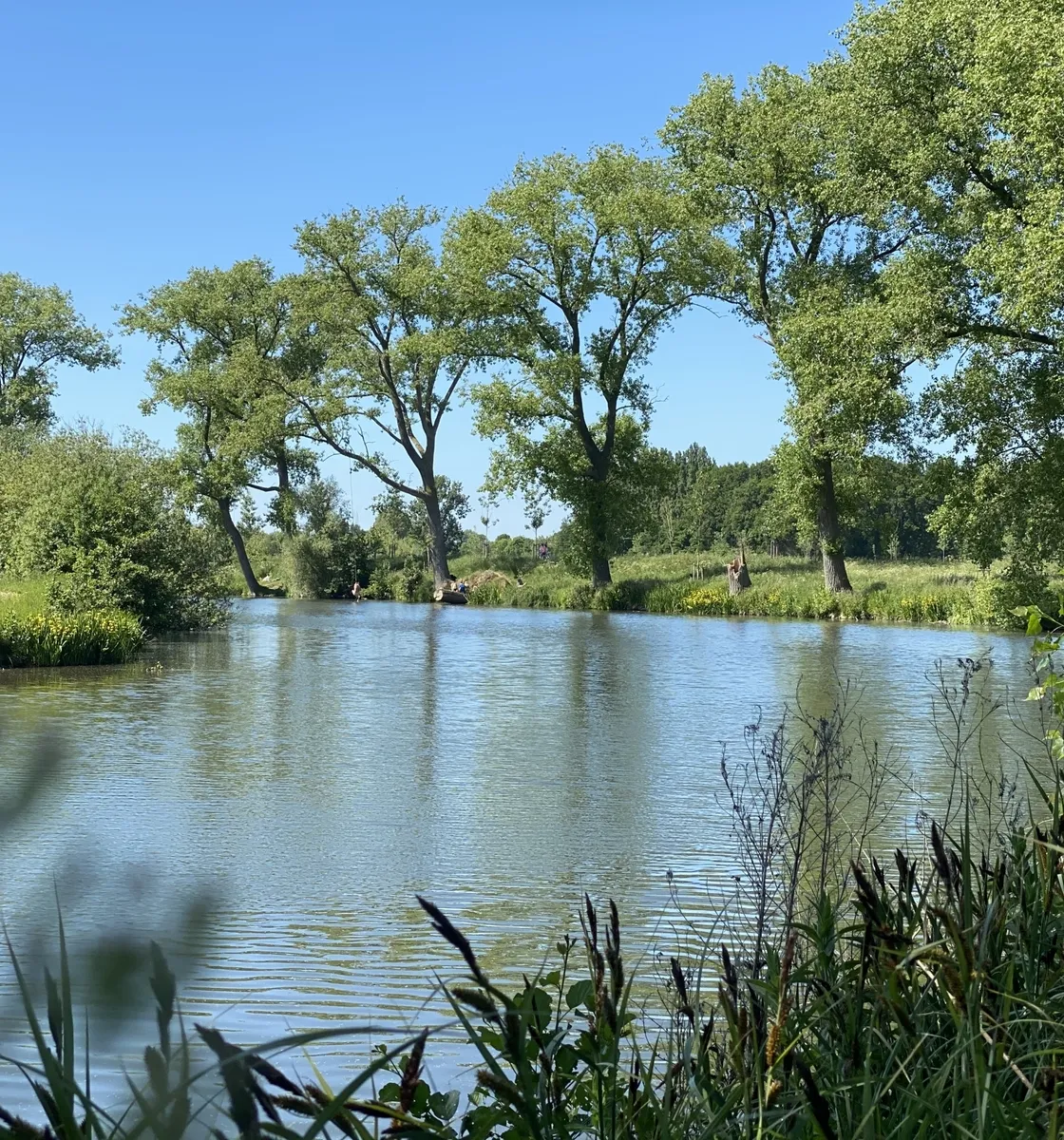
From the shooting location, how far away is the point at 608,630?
30156 millimetres

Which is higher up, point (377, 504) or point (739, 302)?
point (739, 302)

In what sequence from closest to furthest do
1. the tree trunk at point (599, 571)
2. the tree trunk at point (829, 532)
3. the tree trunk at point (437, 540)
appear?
the tree trunk at point (829, 532)
the tree trunk at point (599, 571)
the tree trunk at point (437, 540)

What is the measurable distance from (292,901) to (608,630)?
24.0 metres

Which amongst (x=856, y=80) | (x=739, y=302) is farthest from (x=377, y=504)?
(x=856, y=80)

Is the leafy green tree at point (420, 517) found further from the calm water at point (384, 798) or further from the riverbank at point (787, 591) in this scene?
the calm water at point (384, 798)

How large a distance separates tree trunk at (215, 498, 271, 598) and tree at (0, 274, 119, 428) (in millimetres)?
12009

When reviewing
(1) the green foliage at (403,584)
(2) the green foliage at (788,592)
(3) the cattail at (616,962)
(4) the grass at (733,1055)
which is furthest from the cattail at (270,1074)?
(1) the green foliage at (403,584)

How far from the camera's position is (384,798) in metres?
9.39

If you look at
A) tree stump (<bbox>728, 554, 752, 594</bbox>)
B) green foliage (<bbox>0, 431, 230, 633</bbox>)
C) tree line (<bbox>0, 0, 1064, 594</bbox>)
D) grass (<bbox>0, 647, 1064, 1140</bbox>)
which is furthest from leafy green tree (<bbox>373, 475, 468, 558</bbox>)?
grass (<bbox>0, 647, 1064, 1140</bbox>)

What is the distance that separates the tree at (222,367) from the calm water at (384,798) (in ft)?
108

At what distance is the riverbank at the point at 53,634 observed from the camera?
19.0 meters

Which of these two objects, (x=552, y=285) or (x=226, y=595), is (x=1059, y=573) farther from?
(x=552, y=285)

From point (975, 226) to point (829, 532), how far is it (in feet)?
37.6

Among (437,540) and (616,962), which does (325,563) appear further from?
(616,962)
